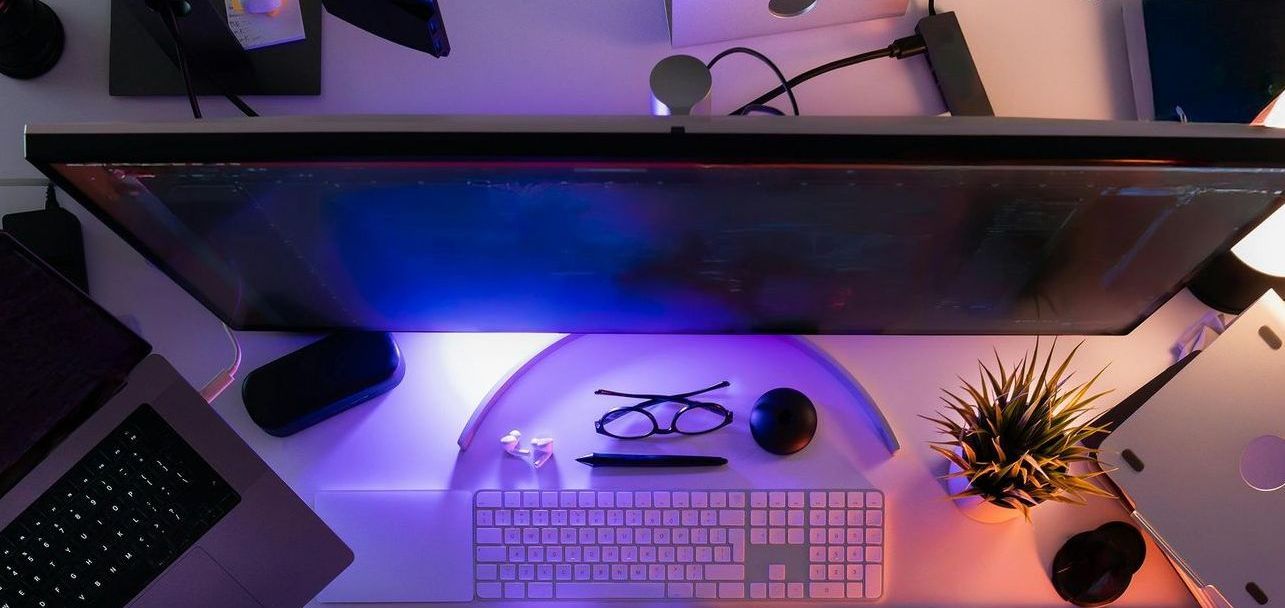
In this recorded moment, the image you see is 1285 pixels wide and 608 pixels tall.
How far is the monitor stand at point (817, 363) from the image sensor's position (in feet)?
2.92

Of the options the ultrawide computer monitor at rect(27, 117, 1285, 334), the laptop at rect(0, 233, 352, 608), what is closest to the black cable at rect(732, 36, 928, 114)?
the ultrawide computer monitor at rect(27, 117, 1285, 334)

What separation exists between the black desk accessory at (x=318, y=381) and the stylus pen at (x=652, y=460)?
0.25m

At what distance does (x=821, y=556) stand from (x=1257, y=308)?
519mm

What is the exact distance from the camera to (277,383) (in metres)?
0.88

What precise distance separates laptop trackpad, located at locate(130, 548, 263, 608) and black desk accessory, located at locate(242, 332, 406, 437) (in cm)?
15

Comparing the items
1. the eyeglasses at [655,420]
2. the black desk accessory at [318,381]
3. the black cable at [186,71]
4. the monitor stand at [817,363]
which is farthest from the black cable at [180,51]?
the eyeglasses at [655,420]

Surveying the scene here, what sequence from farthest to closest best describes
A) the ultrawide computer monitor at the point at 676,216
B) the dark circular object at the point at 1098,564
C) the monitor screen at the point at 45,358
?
the dark circular object at the point at 1098,564 < the monitor screen at the point at 45,358 < the ultrawide computer monitor at the point at 676,216

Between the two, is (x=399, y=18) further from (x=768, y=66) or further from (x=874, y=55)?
(x=874, y=55)

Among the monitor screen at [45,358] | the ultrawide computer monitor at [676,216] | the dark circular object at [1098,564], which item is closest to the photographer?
the ultrawide computer monitor at [676,216]

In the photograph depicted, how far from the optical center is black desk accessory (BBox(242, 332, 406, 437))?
2.86 feet

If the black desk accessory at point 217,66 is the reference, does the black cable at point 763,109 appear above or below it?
above

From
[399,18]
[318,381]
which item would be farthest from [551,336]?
[399,18]

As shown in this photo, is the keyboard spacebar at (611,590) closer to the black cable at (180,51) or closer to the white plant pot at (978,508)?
the white plant pot at (978,508)

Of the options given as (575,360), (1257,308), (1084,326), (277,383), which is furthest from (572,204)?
(1257,308)
